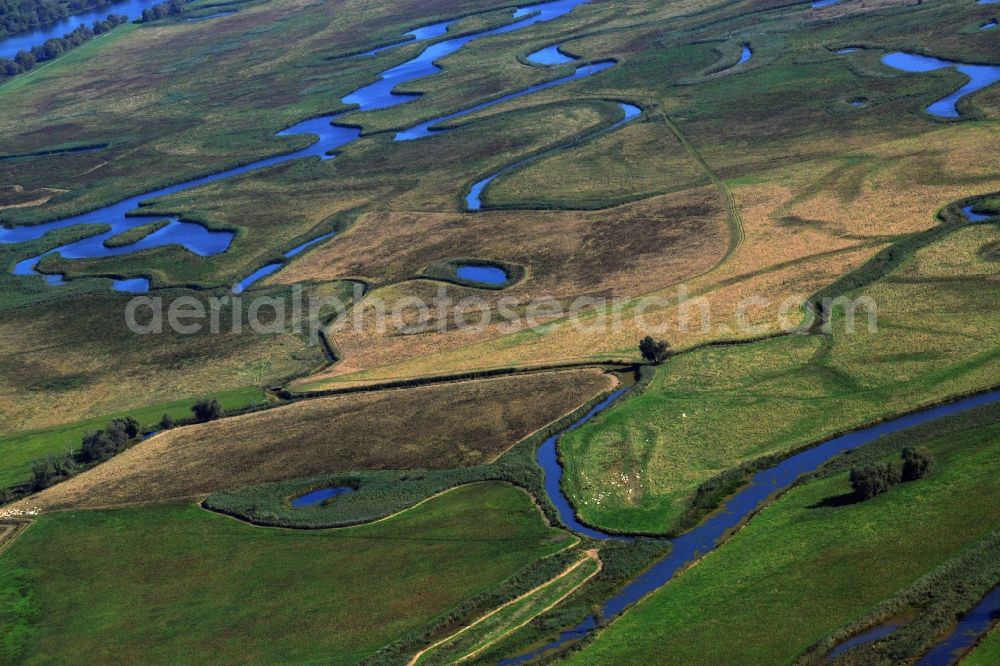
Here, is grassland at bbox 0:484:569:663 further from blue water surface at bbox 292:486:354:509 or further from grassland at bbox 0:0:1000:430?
grassland at bbox 0:0:1000:430

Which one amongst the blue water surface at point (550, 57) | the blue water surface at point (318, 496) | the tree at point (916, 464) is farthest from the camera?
the blue water surface at point (550, 57)

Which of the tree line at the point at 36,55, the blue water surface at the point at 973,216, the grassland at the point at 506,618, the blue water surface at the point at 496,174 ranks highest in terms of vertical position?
the tree line at the point at 36,55

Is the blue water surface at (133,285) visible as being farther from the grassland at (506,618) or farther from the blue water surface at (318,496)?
the grassland at (506,618)

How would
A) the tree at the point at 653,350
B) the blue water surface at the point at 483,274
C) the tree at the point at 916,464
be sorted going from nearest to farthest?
the tree at the point at 916,464 → the tree at the point at 653,350 → the blue water surface at the point at 483,274

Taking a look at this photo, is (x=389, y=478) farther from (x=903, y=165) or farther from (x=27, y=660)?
(x=903, y=165)

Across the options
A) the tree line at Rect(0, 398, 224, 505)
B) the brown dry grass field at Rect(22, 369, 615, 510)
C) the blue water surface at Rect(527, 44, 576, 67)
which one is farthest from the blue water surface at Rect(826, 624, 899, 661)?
the blue water surface at Rect(527, 44, 576, 67)

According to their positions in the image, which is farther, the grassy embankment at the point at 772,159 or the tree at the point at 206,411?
the grassy embankment at the point at 772,159

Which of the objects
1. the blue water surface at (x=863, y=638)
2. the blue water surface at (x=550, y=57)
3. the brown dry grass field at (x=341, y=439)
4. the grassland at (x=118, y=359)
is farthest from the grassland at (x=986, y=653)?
the blue water surface at (x=550, y=57)

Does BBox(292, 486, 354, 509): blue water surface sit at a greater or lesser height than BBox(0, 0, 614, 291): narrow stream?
lesser

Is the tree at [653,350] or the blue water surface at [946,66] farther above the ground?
the blue water surface at [946,66]
